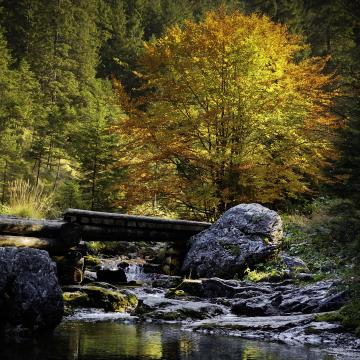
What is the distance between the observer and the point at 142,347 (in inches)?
222

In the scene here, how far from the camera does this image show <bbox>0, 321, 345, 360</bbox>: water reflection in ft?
17.0

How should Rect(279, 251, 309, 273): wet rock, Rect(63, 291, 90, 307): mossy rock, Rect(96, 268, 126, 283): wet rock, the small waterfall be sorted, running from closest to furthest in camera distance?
Rect(63, 291, 90, 307): mossy rock < Rect(96, 268, 126, 283): wet rock < Rect(279, 251, 309, 273): wet rock < the small waterfall

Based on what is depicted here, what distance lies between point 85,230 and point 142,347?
5919mm

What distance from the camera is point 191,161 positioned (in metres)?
15.9

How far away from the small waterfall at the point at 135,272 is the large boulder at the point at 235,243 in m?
1.16

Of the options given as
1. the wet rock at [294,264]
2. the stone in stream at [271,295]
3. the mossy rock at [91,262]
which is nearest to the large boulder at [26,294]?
the stone in stream at [271,295]

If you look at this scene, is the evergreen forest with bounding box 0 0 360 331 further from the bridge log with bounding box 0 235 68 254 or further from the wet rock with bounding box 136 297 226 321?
the bridge log with bounding box 0 235 68 254

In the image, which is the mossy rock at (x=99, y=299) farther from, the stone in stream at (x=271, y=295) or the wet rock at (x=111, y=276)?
the wet rock at (x=111, y=276)

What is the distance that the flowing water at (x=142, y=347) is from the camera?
5.18 meters

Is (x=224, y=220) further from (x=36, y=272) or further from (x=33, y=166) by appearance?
(x=33, y=166)

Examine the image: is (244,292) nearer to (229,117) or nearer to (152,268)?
(152,268)

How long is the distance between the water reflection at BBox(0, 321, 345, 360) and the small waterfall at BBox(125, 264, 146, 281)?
19.3ft

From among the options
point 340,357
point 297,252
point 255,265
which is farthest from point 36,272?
point 297,252

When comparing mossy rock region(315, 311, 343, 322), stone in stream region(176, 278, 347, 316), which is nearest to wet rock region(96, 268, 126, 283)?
stone in stream region(176, 278, 347, 316)
